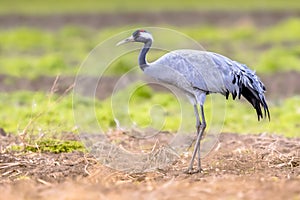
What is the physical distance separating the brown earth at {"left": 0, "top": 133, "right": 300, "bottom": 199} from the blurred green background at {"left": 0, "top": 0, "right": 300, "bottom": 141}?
3.80 ft

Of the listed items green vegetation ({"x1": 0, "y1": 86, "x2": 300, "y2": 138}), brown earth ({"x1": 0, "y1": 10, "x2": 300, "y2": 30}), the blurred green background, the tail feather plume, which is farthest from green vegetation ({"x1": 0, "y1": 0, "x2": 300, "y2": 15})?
the tail feather plume

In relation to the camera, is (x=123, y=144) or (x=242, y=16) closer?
(x=123, y=144)

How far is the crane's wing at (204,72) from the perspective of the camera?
10.2 meters

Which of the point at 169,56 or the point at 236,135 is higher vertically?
the point at 169,56

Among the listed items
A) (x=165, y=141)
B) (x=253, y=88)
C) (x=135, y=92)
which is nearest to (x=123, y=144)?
(x=165, y=141)

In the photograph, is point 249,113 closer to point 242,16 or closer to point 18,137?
point 18,137

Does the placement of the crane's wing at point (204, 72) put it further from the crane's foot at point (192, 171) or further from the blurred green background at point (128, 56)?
the blurred green background at point (128, 56)

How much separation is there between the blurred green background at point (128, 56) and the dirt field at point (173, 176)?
3.75 ft

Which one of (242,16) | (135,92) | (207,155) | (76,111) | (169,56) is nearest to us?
(169,56)

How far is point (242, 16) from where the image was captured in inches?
1494

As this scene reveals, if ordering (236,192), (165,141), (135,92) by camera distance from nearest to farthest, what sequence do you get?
1. (236,192)
2. (165,141)
3. (135,92)

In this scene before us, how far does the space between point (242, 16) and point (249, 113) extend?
22.5 meters

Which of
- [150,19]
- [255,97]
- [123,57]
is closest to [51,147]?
[255,97]

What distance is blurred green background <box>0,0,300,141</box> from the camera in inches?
586
